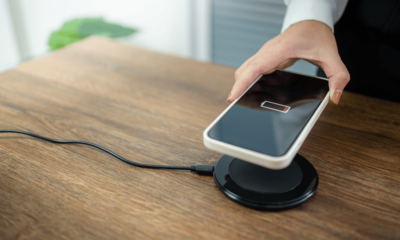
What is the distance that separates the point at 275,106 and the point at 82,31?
1475mm

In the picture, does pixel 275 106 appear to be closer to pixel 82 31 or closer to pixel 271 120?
pixel 271 120

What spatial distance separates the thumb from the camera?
430 mm

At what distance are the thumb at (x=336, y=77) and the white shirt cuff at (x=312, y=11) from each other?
0.10m

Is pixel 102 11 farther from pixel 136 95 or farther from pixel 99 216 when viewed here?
pixel 99 216

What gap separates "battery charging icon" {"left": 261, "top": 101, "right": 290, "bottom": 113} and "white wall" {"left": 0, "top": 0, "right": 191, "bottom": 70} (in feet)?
4.46

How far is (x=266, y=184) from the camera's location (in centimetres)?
37

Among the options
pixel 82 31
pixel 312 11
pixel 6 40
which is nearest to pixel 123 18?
pixel 82 31

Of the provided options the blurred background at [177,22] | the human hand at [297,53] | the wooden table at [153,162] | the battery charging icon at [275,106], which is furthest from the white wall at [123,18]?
the battery charging icon at [275,106]

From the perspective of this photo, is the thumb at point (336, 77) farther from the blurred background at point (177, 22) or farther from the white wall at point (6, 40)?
the white wall at point (6, 40)

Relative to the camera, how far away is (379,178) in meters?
0.40

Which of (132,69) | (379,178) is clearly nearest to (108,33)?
(132,69)

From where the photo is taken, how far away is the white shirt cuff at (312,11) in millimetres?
529

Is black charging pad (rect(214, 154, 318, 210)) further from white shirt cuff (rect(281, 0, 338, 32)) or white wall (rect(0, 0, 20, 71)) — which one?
white wall (rect(0, 0, 20, 71))

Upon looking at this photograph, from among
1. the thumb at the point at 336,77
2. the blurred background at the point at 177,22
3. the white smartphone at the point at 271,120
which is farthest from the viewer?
the blurred background at the point at 177,22
